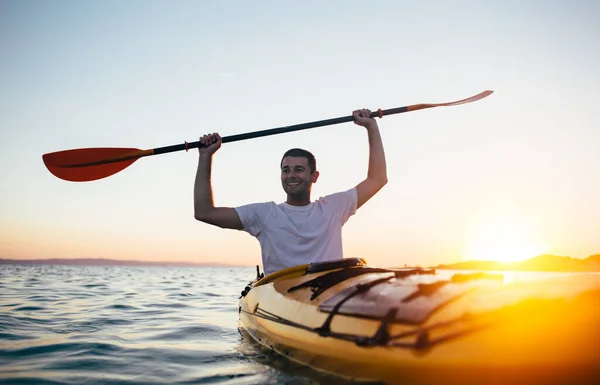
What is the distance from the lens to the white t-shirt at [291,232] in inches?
173

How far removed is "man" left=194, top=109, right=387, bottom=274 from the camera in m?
4.39

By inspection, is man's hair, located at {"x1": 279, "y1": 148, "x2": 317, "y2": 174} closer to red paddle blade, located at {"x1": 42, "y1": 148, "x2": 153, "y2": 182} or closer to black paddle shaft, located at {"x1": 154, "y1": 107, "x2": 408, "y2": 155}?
black paddle shaft, located at {"x1": 154, "y1": 107, "x2": 408, "y2": 155}

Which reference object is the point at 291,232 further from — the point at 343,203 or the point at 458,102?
the point at 458,102

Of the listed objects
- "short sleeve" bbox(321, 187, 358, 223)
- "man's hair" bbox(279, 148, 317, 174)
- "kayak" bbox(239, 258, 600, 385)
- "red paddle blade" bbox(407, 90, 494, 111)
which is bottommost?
"kayak" bbox(239, 258, 600, 385)

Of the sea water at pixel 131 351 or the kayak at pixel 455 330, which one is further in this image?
the sea water at pixel 131 351

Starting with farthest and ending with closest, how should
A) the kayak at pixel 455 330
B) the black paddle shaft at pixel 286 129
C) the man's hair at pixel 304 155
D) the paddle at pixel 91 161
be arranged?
the paddle at pixel 91 161
the black paddle shaft at pixel 286 129
the man's hair at pixel 304 155
the kayak at pixel 455 330

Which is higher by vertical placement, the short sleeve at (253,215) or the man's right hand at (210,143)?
the man's right hand at (210,143)

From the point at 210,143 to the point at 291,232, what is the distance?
4.98 feet

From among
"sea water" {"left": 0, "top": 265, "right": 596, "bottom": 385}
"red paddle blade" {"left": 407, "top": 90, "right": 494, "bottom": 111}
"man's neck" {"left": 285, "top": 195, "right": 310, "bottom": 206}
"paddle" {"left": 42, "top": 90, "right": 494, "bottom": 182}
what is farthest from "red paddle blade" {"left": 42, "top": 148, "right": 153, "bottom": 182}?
"red paddle blade" {"left": 407, "top": 90, "right": 494, "bottom": 111}

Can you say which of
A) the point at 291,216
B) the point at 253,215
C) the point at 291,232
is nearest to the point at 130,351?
the point at 253,215

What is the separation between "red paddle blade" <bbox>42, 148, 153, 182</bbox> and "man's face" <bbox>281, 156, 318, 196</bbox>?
286 centimetres

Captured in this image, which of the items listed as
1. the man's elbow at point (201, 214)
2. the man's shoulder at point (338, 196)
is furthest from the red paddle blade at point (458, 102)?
the man's elbow at point (201, 214)

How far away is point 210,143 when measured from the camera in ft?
16.2

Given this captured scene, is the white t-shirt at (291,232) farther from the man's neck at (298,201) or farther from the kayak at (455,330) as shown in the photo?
the kayak at (455,330)
